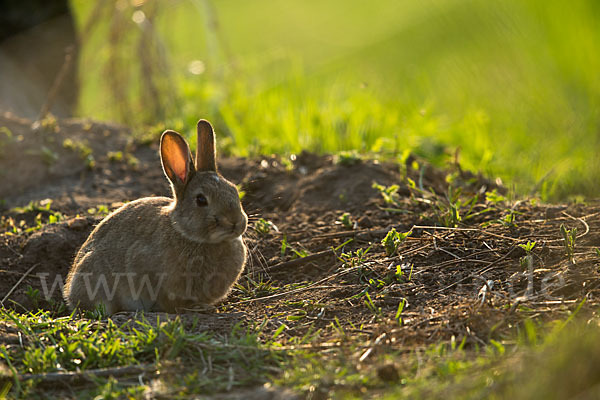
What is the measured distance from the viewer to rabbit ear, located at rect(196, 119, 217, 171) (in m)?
4.57

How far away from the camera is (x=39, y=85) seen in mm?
8875

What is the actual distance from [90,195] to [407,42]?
5292 millimetres

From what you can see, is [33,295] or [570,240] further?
[33,295]

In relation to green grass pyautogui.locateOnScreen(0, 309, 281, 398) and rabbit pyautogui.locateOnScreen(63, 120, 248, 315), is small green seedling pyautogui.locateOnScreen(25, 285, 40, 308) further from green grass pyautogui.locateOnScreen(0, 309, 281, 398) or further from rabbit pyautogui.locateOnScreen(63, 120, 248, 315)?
green grass pyautogui.locateOnScreen(0, 309, 281, 398)

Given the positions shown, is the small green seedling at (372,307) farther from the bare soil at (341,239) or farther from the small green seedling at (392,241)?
the small green seedling at (392,241)

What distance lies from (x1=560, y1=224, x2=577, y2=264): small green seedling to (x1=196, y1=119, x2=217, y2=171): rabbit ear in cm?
219

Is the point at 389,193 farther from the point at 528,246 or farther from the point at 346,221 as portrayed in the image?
the point at 528,246

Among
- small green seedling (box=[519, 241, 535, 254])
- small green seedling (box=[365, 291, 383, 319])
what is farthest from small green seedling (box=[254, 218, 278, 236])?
small green seedling (box=[519, 241, 535, 254])

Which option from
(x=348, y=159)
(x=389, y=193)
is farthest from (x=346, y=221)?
(x=348, y=159)

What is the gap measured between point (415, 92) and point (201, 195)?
180 inches

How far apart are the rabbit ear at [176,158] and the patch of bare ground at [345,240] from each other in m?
0.74

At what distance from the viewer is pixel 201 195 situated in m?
4.38

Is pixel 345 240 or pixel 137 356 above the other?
pixel 137 356

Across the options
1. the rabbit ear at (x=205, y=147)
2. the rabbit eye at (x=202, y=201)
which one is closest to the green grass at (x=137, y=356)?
the rabbit eye at (x=202, y=201)
